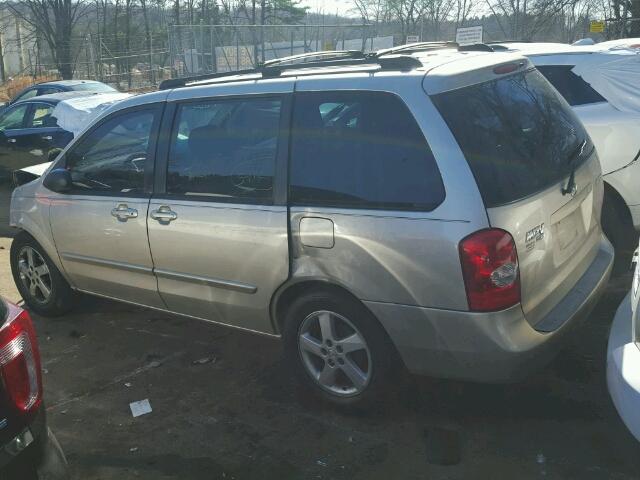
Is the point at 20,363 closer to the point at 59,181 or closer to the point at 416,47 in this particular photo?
the point at 59,181

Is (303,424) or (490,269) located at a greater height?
(490,269)

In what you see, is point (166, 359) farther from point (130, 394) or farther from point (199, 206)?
point (199, 206)

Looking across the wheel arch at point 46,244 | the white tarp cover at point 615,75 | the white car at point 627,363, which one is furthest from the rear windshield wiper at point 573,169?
the wheel arch at point 46,244

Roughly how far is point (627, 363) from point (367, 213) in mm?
1256

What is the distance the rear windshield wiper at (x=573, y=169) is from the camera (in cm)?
319

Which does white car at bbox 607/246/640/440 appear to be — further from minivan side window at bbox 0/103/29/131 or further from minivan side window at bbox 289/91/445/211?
minivan side window at bbox 0/103/29/131

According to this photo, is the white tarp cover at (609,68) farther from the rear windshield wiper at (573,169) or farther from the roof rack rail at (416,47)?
the rear windshield wiper at (573,169)

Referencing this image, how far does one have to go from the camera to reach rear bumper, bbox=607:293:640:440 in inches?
92.7

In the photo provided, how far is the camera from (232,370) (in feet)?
13.2

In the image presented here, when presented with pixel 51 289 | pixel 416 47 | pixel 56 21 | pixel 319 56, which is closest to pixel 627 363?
pixel 416 47

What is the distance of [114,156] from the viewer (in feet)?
13.9

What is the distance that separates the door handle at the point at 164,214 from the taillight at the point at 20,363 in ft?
5.06

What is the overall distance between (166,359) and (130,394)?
450 mm

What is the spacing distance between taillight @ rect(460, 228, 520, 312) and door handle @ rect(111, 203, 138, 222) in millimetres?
2148
